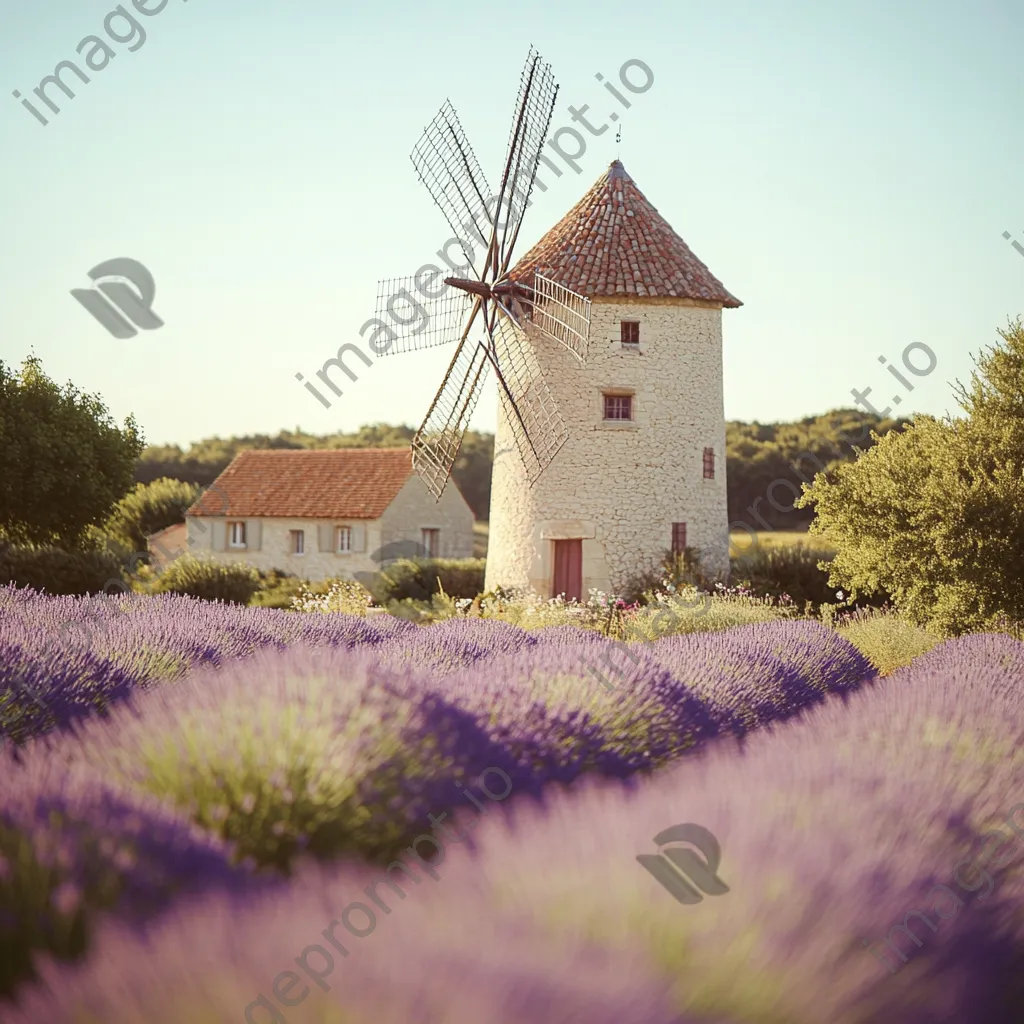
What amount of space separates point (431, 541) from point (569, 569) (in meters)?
14.5

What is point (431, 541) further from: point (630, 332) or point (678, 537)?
point (630, 332)

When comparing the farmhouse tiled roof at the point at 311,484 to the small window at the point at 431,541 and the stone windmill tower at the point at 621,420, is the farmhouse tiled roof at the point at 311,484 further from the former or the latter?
the stone windmill tower at the point at 621,420

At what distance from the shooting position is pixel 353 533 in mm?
32312

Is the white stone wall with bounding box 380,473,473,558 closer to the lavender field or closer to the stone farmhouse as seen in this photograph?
the stone farmhouse

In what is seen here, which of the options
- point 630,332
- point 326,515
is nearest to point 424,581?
point 630,332

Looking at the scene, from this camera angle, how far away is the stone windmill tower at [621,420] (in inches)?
788

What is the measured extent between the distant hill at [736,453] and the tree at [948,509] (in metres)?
22.0

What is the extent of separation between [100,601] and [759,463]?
37838 millimetres

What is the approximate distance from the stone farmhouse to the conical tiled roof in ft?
43.3

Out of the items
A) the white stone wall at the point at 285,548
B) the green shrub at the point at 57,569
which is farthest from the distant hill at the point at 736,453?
the green shrub at the point at 57,569

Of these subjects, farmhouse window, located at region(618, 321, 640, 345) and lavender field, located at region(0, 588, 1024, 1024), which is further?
farmhouse window, located at region(618, 321, 640, 345)

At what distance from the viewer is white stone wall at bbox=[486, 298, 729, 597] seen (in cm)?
2002

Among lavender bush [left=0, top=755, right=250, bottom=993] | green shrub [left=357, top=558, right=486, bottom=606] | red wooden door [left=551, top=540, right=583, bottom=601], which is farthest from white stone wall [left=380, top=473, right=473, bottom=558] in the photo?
lavender bush [left=0, top=755, right=250, bottom=993]

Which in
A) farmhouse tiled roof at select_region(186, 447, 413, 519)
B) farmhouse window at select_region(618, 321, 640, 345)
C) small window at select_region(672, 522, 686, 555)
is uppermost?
farmhouse window at select_region(618, 321, 640, 345)
